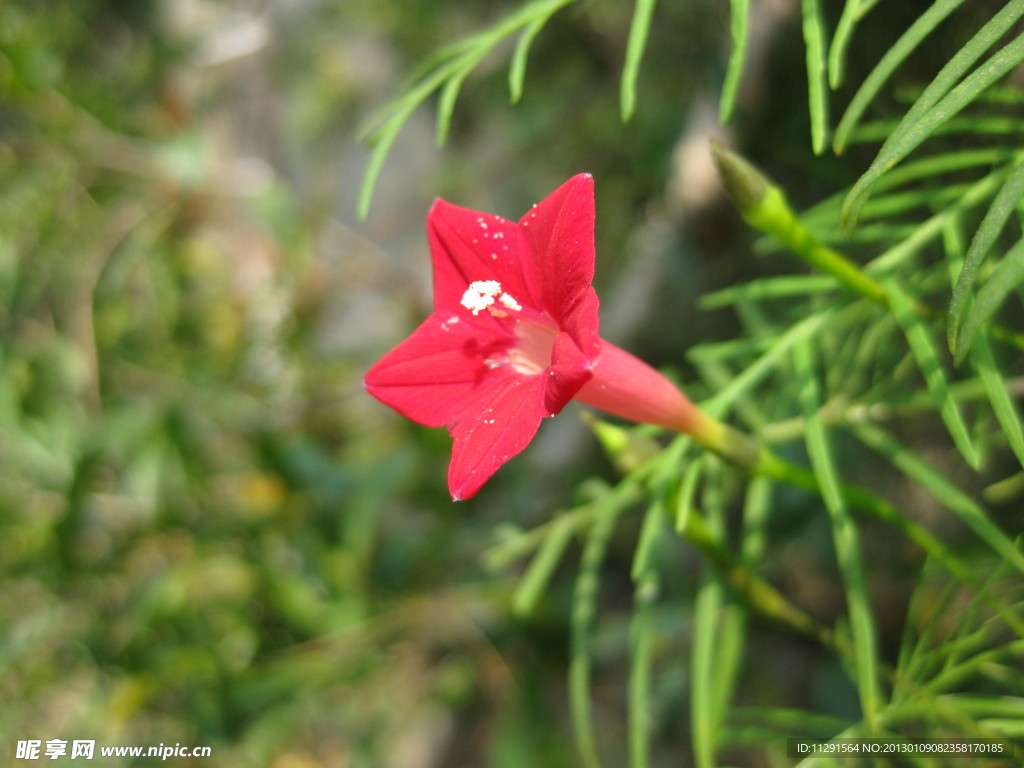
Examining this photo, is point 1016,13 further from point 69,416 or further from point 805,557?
point 69,416

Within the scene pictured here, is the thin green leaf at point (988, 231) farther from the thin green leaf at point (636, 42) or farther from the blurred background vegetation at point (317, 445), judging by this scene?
the blurred background vegetation at point (317, 445)

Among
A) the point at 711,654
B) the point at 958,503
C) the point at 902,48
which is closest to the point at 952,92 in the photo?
the point at 902,48

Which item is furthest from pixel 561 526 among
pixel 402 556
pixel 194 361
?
pixel 194 361

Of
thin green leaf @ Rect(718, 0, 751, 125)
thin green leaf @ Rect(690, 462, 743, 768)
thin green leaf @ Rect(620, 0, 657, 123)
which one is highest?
thin green leaf @ Rect(620, 0, 657, 123)

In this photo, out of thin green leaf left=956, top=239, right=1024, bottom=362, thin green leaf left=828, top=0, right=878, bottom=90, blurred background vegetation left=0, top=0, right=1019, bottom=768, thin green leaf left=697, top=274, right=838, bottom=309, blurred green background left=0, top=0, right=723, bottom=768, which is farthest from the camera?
blurred green background left=0, top=0, right=723, bottom=768

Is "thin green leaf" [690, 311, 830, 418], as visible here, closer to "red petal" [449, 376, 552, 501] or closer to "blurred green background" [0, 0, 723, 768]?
"red petal" [449, 376, 552, 501]

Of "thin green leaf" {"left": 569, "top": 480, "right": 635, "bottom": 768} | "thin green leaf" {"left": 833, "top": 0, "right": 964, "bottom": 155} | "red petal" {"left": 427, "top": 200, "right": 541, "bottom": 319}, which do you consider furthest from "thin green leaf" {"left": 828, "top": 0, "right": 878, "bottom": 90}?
"thin green leaf" {"left": 569, "top": 480, "right": 635, "bottom": 768}
